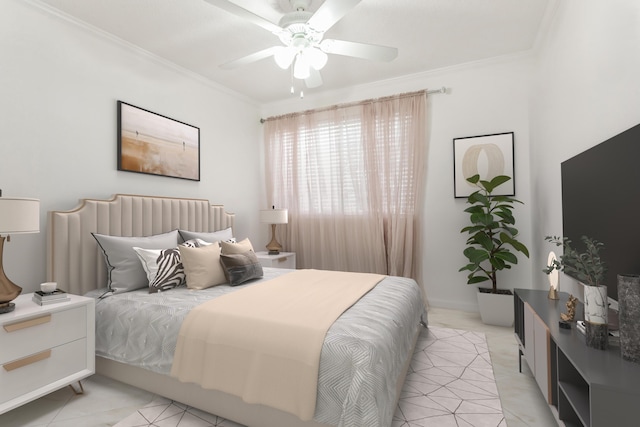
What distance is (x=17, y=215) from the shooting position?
1.72 metres

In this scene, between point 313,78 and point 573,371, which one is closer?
point 573,371

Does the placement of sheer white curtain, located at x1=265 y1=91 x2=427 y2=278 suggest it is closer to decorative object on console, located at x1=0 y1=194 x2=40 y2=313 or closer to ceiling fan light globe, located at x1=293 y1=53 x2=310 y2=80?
ceiling fan light globe, located at x1=293 y1=53 x2=310 y2=80

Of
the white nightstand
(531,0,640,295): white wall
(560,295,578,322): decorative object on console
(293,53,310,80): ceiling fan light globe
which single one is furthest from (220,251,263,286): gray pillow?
(531,0,640,295): white wall

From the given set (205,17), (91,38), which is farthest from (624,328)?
(91,38)

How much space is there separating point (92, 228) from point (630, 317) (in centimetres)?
330

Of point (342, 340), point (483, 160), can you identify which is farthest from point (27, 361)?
point (483, 160)

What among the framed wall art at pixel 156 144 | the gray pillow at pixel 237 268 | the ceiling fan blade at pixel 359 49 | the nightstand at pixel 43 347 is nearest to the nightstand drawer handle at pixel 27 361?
the nightstand at pixel 43 347

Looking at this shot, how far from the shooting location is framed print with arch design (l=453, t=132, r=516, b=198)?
11.3ft

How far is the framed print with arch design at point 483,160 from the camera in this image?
11.3ft

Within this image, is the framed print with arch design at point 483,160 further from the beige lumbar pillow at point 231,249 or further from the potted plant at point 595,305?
the beige lumbar pillow at point 231,249

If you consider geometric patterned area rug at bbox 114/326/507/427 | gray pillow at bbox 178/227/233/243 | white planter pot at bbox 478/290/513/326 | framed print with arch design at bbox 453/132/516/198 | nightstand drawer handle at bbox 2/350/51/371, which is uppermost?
framed print with arch design at bbox 453/132/516/198

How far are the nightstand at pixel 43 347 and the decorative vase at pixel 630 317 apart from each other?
2.78 m

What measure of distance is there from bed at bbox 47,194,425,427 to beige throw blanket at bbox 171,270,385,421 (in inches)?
2.8

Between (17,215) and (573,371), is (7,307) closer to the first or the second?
(17,215)
